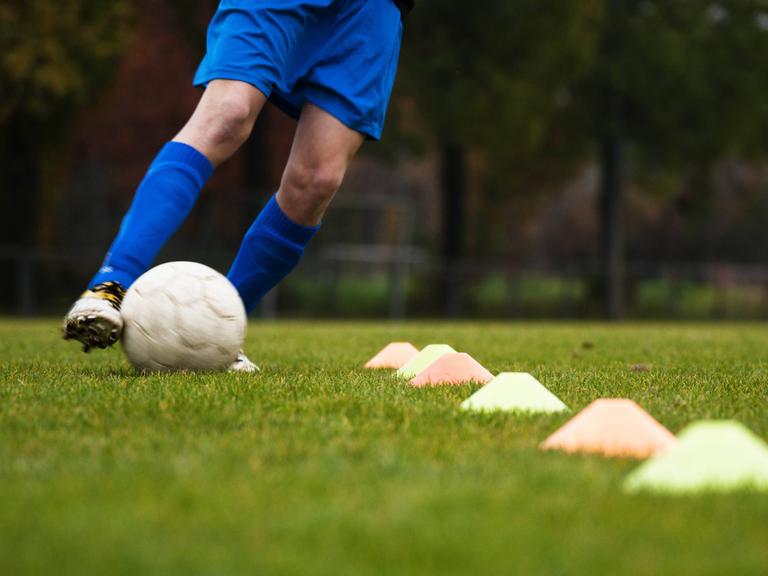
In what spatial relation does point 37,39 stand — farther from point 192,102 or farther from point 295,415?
point 295,415

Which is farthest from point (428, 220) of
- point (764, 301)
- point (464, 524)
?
point (464, 524)

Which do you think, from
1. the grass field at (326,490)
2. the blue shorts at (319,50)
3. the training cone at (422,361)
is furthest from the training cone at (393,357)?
the grass field at (326,490)

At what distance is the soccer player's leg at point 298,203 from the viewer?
172 inches

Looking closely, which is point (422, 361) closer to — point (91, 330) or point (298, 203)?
point (298, 203)

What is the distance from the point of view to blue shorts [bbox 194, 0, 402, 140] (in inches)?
160

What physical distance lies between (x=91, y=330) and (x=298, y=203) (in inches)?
45.9

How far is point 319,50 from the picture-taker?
4379 millimetres

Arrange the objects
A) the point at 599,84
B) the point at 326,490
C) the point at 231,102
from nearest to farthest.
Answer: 1. the point at 326,490
2. the point at 231,102
3. the point at 599,84

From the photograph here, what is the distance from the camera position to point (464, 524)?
5.99 feet

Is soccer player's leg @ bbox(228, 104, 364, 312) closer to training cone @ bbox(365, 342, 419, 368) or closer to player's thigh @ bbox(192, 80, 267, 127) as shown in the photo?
player's thigh @ bbox(192, 80, 267, 127)

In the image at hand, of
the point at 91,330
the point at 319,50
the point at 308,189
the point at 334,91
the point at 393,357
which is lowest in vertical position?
the point at 393,357

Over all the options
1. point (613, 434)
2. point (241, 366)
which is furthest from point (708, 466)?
point (241, 366)

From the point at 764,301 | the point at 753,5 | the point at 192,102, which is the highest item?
the point at 753,5

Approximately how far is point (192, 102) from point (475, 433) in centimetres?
1843
